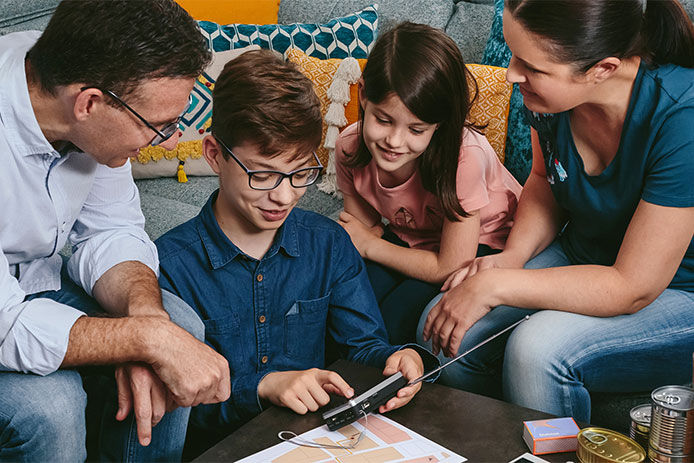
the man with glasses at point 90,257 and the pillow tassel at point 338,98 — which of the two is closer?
the man with glasses at point 90,257

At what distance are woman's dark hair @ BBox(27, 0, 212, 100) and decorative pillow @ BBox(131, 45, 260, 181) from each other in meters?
1.23

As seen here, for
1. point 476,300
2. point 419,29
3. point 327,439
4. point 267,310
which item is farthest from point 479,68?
point 327,439

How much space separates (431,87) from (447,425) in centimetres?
76

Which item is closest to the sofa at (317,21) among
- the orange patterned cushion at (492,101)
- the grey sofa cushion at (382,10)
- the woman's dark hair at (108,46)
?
the grey sofa cushion at (382,10)

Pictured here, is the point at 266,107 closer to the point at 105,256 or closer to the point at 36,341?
the point at 105,256

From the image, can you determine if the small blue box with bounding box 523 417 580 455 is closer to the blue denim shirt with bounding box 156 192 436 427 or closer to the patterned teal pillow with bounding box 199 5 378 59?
the blue denim shirt with bounding box 156 192 436 427

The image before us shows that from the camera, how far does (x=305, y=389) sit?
1.15m

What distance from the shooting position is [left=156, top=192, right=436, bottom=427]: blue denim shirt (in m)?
1.43

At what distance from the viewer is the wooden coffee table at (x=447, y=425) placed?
1.01m

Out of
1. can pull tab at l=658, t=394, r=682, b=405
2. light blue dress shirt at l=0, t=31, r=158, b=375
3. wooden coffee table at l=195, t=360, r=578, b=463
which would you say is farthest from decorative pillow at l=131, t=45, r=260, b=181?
can pull tab at l=658, t=394, r=682, b=405

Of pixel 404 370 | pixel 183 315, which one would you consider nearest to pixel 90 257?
pixel 183 315

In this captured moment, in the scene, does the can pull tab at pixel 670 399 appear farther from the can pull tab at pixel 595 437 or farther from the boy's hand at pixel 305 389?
the boy's hand at pixel 305 389

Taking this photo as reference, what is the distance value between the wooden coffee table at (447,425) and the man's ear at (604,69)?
2.08 feet

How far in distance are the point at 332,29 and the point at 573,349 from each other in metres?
1.60
